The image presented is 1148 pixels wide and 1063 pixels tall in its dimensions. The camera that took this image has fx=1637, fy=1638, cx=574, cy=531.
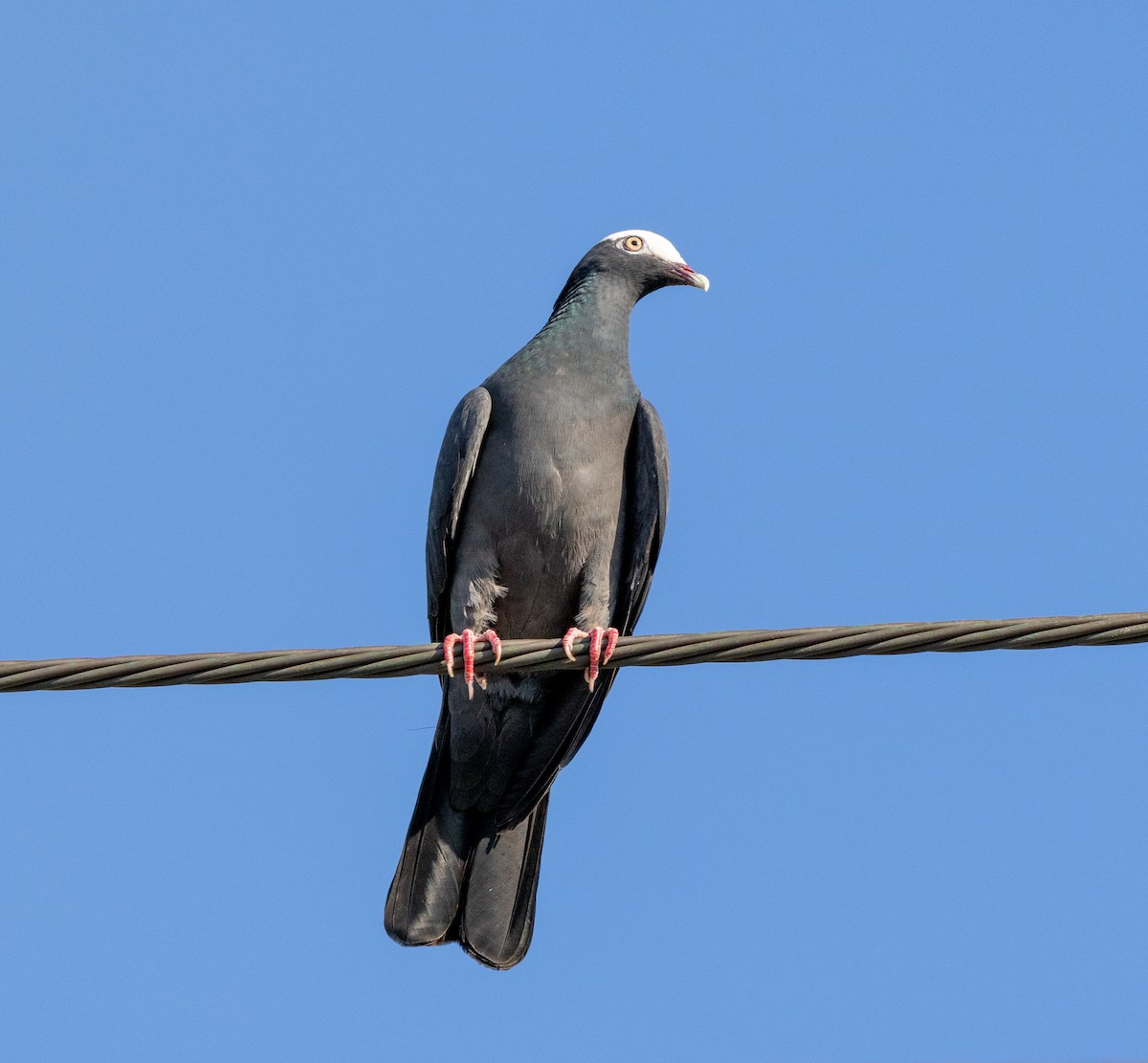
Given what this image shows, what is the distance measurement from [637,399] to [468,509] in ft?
2.76

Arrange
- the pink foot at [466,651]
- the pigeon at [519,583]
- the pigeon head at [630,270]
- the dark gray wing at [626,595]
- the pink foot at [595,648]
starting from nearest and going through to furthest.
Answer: the pink foot at [466,651] → the pink foot at [595,648] → the pigeon at [519,583] → the dark gray wing at [626,595] → the pigeon head at [630,270]

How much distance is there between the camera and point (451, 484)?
6645 mm

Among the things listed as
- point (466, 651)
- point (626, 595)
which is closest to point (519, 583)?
point (626, 595)

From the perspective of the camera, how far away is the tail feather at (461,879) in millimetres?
6559

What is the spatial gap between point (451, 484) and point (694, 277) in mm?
1686

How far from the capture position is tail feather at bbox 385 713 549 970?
258 inches

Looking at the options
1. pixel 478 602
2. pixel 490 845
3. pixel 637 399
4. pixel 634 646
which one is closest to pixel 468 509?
pixel 478 602

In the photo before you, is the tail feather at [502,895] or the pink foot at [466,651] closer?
the pink foot at [466,651]

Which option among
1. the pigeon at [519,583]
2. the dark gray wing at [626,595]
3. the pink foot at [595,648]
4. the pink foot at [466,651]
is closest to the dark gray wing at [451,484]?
the pigeon at [519,583]

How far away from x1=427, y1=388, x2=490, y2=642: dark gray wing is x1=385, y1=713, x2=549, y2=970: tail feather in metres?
0.60

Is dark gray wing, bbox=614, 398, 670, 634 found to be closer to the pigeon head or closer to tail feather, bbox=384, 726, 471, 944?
the pigeon head

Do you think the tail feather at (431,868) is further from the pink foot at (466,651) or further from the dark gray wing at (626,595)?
the pink foot at (466,651)

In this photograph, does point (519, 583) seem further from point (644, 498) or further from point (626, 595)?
point (644, 498)

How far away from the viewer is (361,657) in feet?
14.4
